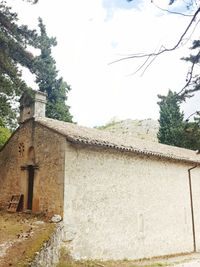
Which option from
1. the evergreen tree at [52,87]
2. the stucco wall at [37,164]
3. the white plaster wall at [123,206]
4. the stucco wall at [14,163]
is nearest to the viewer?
the white plaster wall at [123,206]

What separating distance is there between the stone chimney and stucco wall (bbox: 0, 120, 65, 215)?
490mm

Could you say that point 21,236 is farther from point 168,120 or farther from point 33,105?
point 168,120

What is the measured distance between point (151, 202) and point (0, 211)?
308 inches

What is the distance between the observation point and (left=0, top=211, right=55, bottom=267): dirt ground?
8.24m

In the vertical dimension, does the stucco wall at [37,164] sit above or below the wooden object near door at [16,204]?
above

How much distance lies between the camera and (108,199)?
14.6 metres

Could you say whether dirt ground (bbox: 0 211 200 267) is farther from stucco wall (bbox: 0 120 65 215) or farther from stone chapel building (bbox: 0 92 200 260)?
stucco wall (bbox: 0 120 65 215)

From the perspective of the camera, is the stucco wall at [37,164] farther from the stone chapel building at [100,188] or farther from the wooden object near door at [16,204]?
the wooden object near door at [16,204]

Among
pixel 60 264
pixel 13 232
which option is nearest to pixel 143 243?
pixel 60 264

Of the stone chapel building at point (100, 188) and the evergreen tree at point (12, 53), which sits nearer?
the evergreen tree at point (12, 53)

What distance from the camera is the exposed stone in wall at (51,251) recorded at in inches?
331

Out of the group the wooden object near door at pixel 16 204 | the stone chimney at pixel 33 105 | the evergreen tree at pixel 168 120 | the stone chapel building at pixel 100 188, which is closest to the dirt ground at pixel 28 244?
the wooden object near door at pixel 16 204

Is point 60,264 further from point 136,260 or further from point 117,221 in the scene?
point 136,260

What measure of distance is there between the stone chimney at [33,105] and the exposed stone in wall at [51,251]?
6.43m
